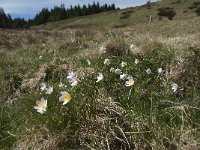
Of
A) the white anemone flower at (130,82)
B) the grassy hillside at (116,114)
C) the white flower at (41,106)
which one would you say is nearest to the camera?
the grassy hillside at (116,114)

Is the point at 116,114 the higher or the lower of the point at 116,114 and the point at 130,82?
the lower

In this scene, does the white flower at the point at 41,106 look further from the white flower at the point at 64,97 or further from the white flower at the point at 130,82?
the white flower at the point at 130,82

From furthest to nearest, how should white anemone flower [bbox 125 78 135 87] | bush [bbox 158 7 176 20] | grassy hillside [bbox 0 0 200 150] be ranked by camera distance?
1. bush [bbox 158 7 176 20]
2. white anemone flower [bbox 125 78 135 87]
3. grassy hillside [bbox 0 0 200 150]

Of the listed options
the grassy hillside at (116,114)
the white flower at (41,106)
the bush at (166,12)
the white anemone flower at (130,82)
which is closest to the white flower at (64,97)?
the grassy hillside at (116,114)

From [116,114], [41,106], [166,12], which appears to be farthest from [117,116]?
[166,12]

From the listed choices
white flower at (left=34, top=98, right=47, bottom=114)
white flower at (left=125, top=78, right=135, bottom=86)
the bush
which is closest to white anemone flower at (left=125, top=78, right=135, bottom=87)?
white flower at (left=125, top=78, right=135, bottom=86)

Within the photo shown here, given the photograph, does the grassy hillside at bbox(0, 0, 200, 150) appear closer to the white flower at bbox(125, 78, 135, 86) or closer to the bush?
the white flower at bbox(125, 78, 135, 86)

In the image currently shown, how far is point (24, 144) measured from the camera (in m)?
4.56

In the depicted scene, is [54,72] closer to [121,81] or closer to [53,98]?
[121,81]

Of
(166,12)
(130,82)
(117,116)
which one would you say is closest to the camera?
(117,116)

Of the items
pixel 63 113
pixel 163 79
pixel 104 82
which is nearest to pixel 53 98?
pixel 63 113

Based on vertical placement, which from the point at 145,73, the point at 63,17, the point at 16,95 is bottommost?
the point at 63,17

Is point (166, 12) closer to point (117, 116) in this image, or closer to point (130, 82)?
point (130, 82)

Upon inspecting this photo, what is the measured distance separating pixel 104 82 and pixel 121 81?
0.88ft
